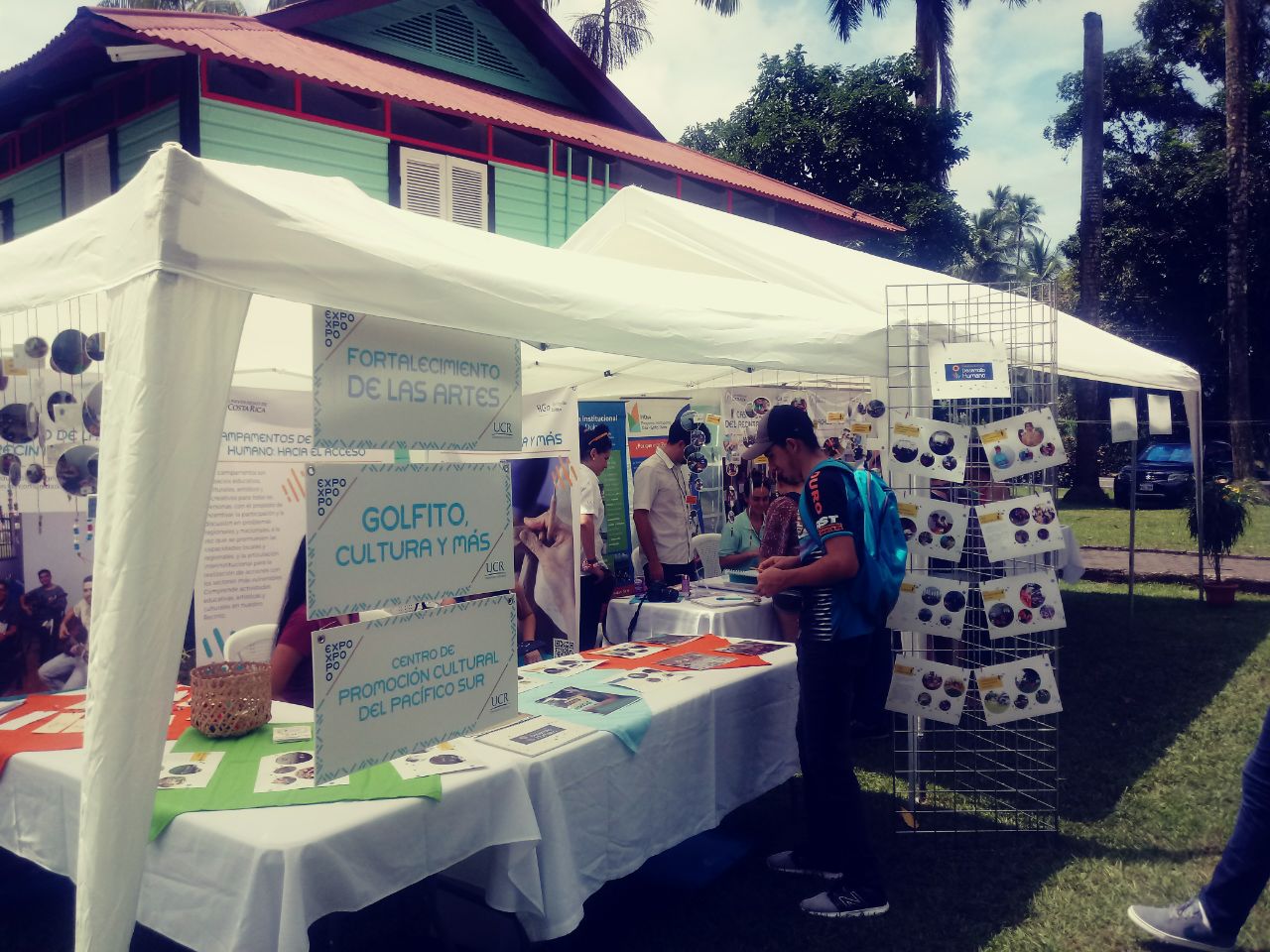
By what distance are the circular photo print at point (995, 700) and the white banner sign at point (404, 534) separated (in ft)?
7.42

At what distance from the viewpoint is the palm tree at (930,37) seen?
19562mm

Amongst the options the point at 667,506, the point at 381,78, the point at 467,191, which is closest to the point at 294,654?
the point at 667,506

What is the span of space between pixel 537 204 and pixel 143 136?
4.21 metres

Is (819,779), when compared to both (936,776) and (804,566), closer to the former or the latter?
(804,566)

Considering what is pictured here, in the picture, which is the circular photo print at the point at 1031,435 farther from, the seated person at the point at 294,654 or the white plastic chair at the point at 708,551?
the white plastic chair at the point at 708,551

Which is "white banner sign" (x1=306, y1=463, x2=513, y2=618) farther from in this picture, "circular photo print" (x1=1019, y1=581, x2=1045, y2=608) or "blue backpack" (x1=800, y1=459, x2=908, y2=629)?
"circular photo print" (x1=1019, y1=581, x2=1045, y2=608)

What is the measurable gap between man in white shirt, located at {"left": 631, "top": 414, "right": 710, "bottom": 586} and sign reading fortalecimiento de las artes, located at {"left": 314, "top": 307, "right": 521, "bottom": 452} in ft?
10.7

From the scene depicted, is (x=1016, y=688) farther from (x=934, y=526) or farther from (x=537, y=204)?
(x=537, y=204)

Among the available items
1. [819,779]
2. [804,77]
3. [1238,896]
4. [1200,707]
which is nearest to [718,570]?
[1200,707]

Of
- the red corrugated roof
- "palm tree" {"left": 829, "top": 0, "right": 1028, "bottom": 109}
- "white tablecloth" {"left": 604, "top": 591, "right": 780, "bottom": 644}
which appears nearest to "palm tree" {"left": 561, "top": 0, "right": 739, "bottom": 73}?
"palm tree" {"left": 829, "top": 0, "right": 1028, "bottom": 109}

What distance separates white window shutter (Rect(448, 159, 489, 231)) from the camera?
1055 centimetres

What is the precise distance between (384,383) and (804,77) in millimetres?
19116

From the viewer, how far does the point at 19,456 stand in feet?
12.0

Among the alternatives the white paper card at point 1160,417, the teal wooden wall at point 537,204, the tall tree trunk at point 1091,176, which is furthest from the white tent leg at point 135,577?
the tall tree trunk at point 1091,176
